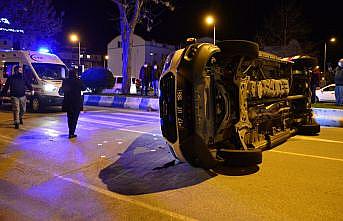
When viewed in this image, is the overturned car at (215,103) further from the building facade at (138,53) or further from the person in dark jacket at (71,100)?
the building facade at (138,53)

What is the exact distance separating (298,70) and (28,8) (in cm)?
3155

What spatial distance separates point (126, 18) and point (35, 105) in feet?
30.2

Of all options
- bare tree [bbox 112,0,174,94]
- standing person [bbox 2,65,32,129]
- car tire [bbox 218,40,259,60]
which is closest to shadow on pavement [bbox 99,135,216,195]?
car tire [bbox 218,40,259,60]

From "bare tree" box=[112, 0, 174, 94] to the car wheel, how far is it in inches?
310

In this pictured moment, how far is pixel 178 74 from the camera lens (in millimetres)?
5539

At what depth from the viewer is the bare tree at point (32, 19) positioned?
109 feet

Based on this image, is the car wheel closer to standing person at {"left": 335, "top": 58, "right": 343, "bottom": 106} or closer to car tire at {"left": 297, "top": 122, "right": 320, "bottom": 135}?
car tire at {"left": 297, "top": 122, "right": 320, "bottom": 135}

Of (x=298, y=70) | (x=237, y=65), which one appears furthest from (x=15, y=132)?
(x=298, y=70)

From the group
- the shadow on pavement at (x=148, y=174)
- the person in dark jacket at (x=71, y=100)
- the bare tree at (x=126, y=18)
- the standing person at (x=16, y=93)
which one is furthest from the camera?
the bare tree at (x=126, y=18)

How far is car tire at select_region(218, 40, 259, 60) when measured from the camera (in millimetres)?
5855

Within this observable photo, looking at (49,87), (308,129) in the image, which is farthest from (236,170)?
(49,87)

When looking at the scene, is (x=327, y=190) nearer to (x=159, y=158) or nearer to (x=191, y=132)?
(x=191, y=132)

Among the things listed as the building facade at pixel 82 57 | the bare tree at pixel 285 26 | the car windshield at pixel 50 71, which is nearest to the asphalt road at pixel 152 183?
the car windshield at pixel 50 71

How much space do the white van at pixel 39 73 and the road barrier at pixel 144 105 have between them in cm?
337
